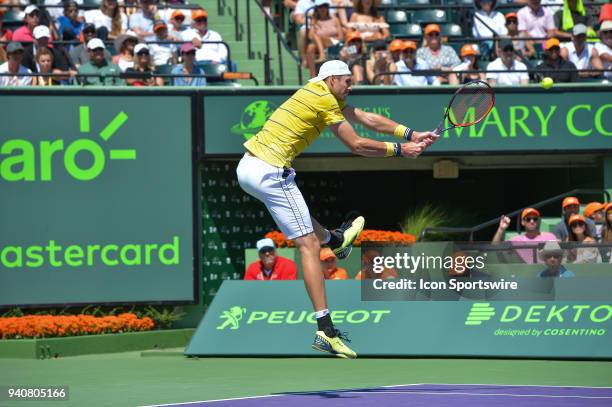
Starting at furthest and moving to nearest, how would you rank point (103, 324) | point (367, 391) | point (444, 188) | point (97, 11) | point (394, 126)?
point (444, 188), point (97, 11), point (103, 324), point (394, 126), point (367, 391)

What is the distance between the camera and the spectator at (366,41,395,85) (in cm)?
1803

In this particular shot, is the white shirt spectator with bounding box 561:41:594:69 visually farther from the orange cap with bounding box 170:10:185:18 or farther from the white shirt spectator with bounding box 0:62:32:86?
the white shirt spectator with bounding box 0:62:32:86

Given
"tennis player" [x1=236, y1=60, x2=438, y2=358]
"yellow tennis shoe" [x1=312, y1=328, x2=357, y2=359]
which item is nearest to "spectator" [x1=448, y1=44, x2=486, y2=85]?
"tennis player" [x1=236, y1=60, x2=438, y2=358]

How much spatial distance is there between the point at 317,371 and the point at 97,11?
922 cm

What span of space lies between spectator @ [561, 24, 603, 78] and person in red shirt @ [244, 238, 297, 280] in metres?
6.16

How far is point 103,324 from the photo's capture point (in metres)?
16.0

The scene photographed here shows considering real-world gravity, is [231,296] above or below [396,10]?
below

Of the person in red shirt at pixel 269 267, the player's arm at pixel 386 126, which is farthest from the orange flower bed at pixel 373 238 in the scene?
the player's arm at pixel 386 126

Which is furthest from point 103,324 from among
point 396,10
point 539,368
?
point 396,10

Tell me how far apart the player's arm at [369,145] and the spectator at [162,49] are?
8692 mm

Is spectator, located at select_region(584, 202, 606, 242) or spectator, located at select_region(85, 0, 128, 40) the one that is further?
spectator, located at select_region(85, 0, 128, 40)

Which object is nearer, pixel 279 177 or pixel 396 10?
pixel 279 177

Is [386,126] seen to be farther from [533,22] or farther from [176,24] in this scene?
[533,22]

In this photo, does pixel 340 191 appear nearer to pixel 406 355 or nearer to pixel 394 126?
pixel 406 355
